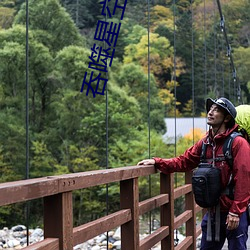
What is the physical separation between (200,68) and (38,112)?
26.6 ft

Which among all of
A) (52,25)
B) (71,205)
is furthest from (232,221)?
(52,25)

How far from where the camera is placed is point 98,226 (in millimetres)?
1701

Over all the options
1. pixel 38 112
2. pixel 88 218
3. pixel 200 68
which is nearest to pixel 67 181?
pixel 88 218

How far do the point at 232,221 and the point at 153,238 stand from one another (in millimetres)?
427

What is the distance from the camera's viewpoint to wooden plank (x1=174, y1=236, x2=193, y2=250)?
2.85 meters

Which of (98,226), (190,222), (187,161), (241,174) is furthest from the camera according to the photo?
(190,222)

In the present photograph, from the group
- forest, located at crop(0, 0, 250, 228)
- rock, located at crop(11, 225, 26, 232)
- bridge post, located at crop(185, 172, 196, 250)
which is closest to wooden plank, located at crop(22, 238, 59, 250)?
bridge post, located at crop(185, 172, 196, 250)

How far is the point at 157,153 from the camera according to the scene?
15.6 meters

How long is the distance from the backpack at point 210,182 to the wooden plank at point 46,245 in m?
0.70

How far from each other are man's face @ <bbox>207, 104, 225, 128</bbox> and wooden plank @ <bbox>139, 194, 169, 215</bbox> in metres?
0.39

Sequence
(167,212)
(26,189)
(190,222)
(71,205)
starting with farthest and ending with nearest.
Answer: (190,222) < (167,212) < (71,205) < (26,189)

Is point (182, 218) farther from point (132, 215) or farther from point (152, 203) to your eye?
point (132, 215)

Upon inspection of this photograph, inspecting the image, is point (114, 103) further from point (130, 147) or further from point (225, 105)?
point (225, 105)

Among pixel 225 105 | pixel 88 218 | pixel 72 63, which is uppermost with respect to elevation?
pixel 72 63
